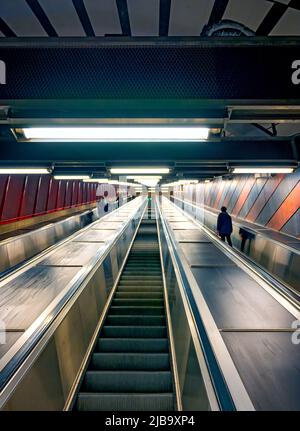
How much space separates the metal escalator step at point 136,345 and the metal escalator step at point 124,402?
2.95 feet

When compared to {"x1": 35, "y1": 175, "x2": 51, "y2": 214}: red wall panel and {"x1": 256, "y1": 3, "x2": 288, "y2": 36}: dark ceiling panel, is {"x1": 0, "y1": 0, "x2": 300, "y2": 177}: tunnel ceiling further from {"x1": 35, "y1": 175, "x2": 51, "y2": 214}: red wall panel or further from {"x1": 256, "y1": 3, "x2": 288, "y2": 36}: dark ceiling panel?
{"x1": 35, "y1": 175, "x2": 51, "y2": 214}: red wall panel

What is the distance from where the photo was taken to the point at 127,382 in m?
3.07

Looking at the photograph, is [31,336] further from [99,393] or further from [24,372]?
[99,393]

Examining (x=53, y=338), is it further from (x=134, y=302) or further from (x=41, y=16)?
(x=41, y=16)

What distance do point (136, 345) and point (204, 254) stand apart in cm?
257

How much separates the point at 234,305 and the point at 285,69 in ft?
8.05

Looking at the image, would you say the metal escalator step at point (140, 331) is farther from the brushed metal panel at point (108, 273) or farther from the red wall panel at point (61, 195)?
the red wall panel at point (61, 195)

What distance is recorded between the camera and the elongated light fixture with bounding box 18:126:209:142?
1758 millimetres

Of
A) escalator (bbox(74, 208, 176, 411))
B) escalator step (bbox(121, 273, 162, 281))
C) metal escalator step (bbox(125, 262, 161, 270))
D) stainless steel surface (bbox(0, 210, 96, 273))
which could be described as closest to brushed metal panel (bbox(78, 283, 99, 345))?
escalator (bbox(74, 208, 176, 411))

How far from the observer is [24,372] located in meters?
1.94

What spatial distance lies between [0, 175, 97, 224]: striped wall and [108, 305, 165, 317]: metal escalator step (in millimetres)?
6461

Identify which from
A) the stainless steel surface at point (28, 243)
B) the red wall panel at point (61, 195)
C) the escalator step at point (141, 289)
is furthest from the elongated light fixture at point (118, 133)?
the red wall panel at point (61, 195)

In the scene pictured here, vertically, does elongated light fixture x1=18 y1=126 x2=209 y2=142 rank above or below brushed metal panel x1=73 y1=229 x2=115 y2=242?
above
